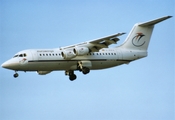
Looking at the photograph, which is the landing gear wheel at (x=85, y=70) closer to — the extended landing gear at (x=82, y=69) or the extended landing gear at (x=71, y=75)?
the extended landing gear at (x=82, y=69)

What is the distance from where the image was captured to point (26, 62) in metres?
25.2

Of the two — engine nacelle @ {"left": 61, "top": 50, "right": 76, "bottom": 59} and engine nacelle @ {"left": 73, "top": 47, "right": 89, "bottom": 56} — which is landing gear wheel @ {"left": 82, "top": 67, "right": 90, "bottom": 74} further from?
engine nacelle @ {"left": 61, "top": 50, "right": 76, "bottom": 59}

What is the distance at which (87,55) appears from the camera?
26609 mm

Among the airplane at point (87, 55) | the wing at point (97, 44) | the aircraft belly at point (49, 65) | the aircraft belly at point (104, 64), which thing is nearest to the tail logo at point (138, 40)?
the airplane at point (87, 55)

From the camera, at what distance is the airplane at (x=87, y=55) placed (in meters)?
25.3

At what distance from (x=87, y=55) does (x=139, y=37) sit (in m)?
3.76

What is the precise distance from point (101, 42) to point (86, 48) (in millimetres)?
984

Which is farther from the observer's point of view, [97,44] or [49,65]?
[97,44]

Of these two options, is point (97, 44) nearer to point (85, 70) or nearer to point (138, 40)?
point (85, 70)

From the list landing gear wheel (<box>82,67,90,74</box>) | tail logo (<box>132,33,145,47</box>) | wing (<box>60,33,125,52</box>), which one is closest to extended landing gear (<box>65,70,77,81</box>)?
landing gear wheel (<box>82,67,90,74</box>)

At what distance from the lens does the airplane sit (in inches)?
995

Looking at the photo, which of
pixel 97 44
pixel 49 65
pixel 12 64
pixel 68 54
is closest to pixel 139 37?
pixel 97 44

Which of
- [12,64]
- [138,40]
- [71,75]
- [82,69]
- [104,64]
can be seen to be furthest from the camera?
[138,40]

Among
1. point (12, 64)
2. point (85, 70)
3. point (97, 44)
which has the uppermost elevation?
point (97, 44)
